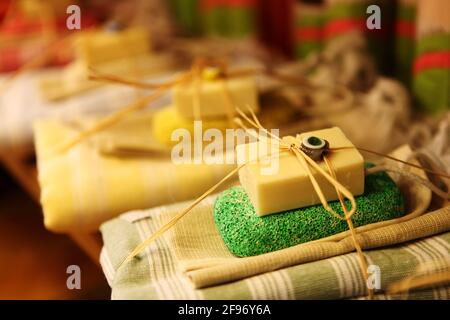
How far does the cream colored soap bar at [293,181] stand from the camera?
0.48 metres

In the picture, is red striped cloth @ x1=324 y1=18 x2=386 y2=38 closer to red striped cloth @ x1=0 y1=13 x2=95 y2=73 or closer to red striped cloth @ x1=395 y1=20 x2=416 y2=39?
red striped cloth @ x1=395 y1=20 x2=416 y2=39

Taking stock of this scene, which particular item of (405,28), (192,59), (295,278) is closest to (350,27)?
(405,28)

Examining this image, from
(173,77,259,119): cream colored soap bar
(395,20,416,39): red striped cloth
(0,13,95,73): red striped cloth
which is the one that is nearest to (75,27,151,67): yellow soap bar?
(0,13,95,73): red striped cloth

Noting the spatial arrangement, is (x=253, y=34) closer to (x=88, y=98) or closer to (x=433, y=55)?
(x=88, y=98)

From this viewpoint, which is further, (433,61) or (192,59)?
(192,59)

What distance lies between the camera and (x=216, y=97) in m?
0.70

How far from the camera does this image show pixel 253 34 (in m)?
1.07

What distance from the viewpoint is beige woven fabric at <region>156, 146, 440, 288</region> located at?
464 millimetres

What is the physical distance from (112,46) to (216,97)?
0.96 feet

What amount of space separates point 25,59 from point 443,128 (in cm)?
73

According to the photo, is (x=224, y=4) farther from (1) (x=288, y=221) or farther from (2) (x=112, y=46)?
(1) (x=288, y=221)

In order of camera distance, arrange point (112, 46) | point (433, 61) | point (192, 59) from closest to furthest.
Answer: point (433, 61) < point (112, 46) < point (192, 59)
